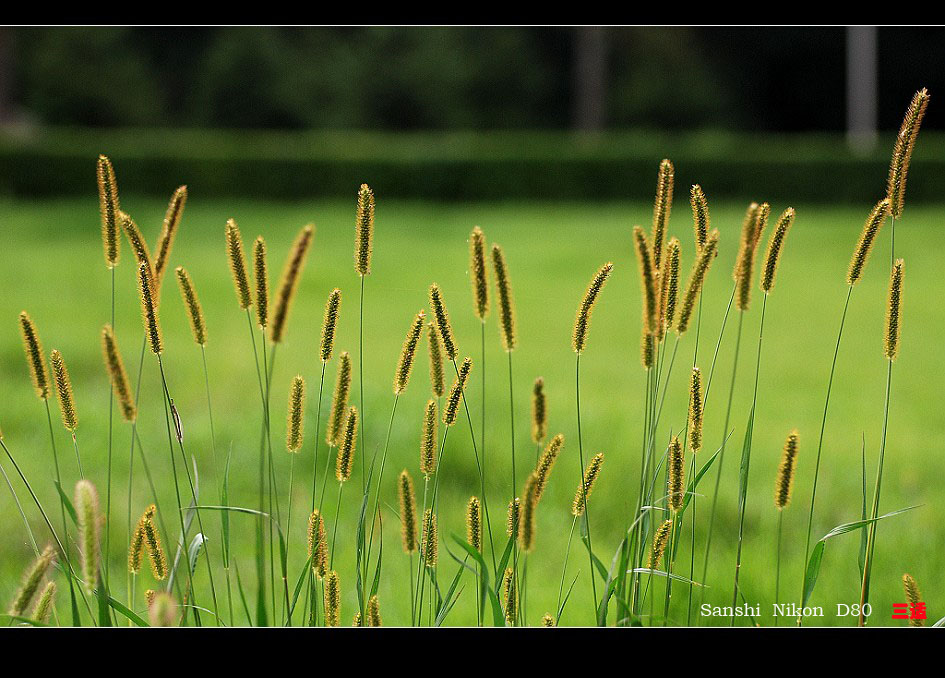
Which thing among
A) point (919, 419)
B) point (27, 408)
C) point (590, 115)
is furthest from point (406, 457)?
point (590, 115)

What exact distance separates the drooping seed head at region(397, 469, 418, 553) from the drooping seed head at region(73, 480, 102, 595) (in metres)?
0.30

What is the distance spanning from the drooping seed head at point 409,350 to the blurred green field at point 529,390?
0.18 metres

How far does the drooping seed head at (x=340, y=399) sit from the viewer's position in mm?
926

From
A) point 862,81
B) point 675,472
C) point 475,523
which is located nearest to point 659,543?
point 675,472

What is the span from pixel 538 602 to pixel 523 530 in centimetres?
96

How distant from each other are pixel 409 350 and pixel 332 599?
0.33 meters

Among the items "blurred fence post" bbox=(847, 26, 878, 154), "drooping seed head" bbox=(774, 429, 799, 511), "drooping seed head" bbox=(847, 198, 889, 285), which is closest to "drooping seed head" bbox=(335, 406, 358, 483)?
"drooping seed head" bbox=(774, 429, 799, 511)

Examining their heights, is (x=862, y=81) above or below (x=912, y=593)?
above

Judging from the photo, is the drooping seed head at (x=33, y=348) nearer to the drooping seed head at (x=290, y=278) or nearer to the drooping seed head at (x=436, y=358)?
the drooping seed head at (x=290, y=278)

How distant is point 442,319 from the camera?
3.15 ft

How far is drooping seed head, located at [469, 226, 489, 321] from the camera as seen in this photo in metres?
0.92

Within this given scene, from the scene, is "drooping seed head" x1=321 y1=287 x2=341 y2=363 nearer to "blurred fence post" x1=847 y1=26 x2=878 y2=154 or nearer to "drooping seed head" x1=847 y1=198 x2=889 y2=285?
"drooping seed head" x1=847 y1=198 x2=889 y2=285

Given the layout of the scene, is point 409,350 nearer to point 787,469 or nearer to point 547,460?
point 547,460

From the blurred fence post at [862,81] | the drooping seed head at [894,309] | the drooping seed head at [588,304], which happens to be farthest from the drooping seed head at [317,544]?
the blurred fence post at [862,81]
